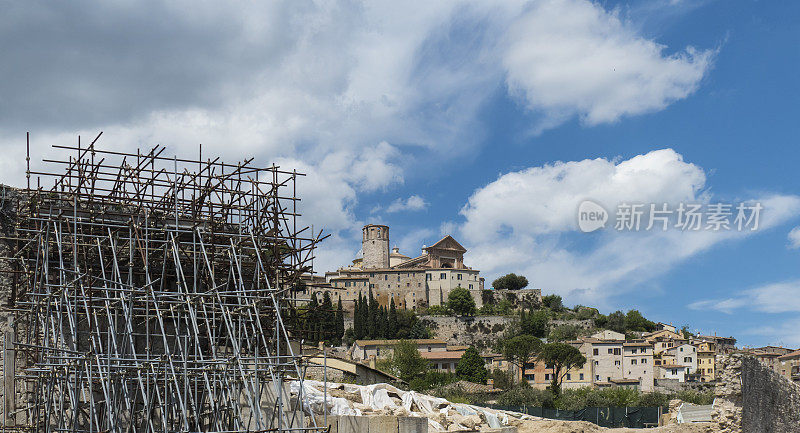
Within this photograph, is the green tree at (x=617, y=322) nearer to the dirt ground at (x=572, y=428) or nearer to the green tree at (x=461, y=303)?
the green tree at (x=461, y=303)

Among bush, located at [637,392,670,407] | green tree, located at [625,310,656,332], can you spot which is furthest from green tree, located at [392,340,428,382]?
green tree, located at [625,310,656,332]

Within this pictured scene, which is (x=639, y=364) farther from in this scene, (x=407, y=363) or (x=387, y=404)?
(x=387, y=404)

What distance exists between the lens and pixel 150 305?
1634 cm

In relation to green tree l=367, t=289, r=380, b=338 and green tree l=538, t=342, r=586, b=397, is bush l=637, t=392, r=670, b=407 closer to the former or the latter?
green tree l=538, t=342, r=586, b=397

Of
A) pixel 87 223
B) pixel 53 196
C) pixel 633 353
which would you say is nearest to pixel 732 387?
pixel 87 223

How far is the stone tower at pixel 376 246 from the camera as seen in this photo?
352 ft

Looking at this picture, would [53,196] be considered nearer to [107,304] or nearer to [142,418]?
[107,304]

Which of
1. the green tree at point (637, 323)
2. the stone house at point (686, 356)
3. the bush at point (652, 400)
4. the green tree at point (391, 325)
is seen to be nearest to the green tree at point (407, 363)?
the green tree at point (391, 325)

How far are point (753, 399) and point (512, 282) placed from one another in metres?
91.1

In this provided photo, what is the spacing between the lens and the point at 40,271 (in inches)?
613

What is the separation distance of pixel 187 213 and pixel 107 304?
3.52 meters

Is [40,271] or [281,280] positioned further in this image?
[281,280]

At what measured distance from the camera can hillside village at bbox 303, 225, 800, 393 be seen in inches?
2901

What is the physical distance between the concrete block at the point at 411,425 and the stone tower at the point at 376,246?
299ft
